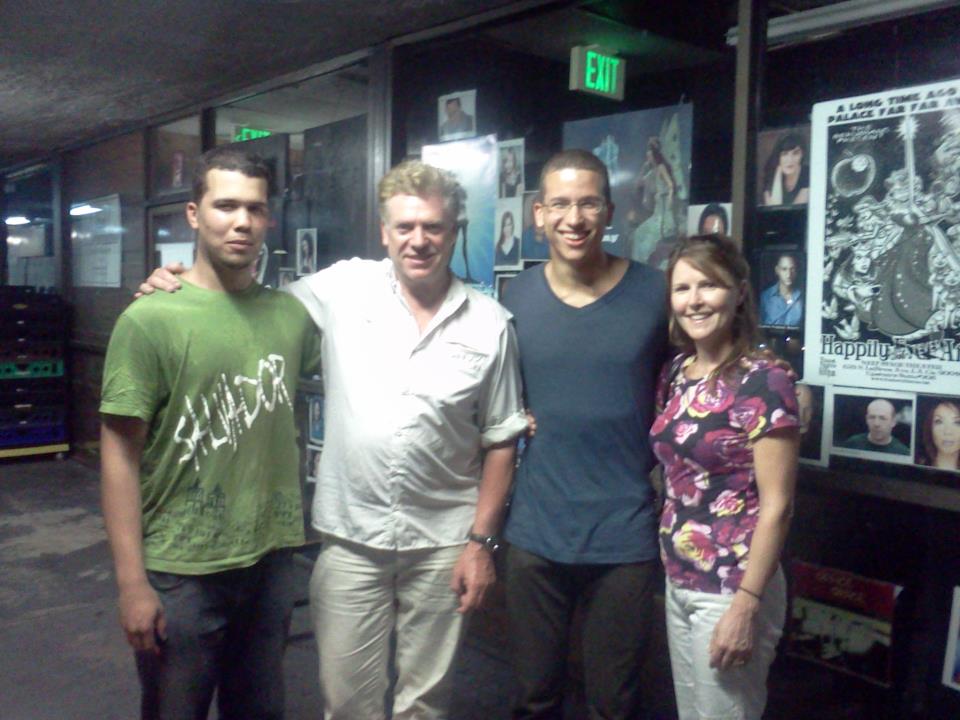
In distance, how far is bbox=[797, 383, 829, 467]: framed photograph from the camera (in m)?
2.48

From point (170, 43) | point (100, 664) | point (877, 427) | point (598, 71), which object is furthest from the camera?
point (170, 43)

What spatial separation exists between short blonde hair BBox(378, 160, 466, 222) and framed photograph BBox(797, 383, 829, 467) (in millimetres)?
1201

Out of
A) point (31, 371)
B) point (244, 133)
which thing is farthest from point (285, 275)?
point (31, 371)

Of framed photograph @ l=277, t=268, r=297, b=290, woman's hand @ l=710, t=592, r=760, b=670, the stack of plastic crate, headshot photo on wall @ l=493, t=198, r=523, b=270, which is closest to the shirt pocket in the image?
woman's hand @ l=710, t=592, r=760, b=670

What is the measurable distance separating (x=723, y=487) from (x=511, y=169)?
1.86 m

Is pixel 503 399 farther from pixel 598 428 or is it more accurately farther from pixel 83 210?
pixel 83 210

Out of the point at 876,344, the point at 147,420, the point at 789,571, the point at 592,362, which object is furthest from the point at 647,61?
the point at 147,420

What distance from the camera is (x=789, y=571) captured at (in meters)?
2.61

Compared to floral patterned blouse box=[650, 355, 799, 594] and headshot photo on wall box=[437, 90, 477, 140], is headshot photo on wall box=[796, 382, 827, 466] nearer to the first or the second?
floral patterned blouse box=[650, 355, 799, 594]

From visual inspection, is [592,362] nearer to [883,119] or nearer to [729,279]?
[729,279]

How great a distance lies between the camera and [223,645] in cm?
187

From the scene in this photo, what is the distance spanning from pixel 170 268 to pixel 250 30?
2.07 meters

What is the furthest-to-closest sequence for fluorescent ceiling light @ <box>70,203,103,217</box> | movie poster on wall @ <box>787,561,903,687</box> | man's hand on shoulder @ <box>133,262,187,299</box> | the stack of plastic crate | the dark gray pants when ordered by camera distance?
the stack of plastic crate, fluorescent ceiling light @ <box>70,203,103,217</box>, movie poster on wall @ <box>787,561,903,687</box>, the dark gray pants, man's hand on shoulder @ <box>133,262,187,299</box>

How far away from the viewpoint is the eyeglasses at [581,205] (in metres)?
1.96
